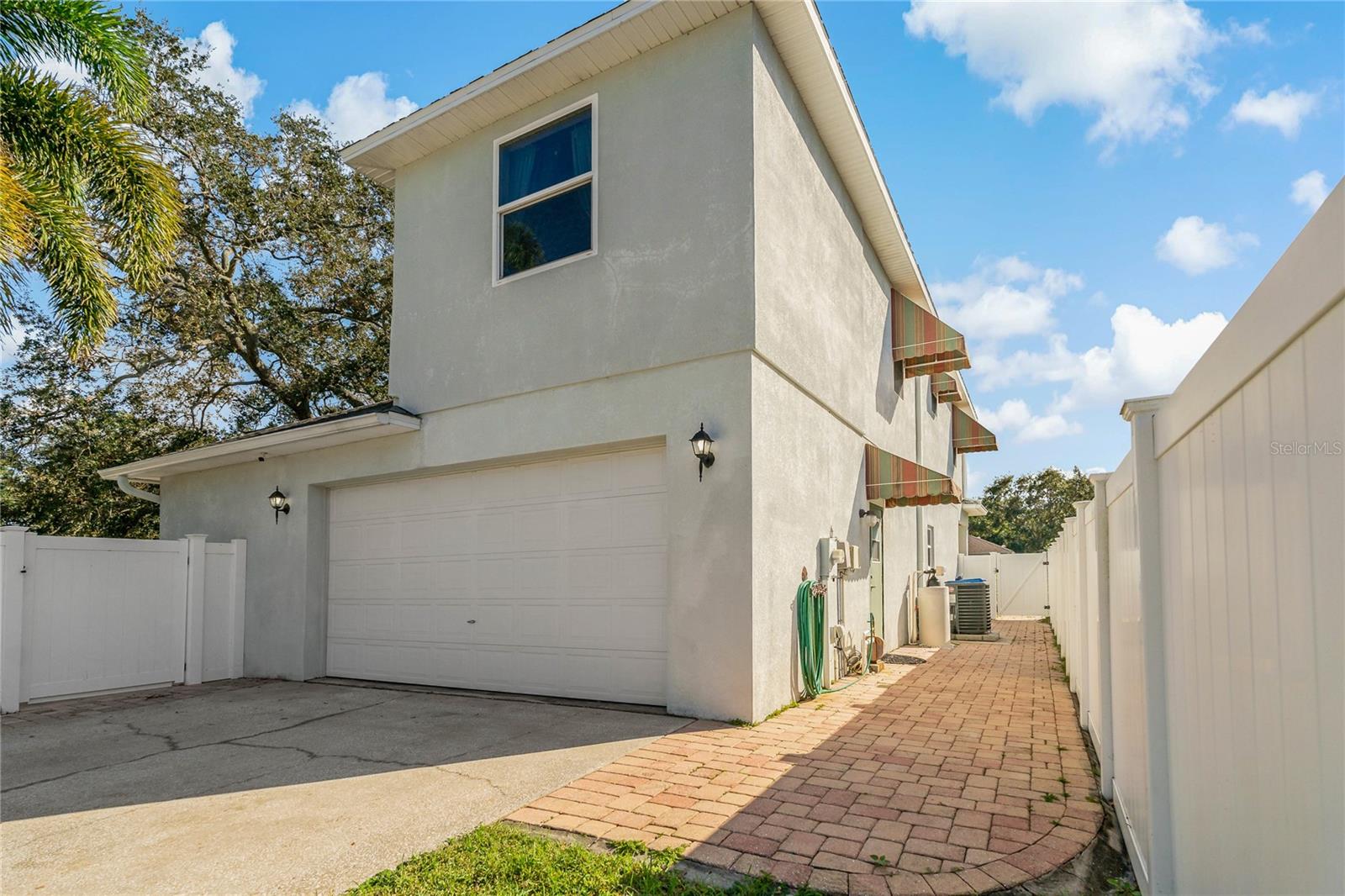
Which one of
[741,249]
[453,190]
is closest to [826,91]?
[741,249]

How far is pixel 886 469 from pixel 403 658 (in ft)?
23.8

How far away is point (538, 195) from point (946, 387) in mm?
12465

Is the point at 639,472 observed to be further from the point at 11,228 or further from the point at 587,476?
the point at 11,228

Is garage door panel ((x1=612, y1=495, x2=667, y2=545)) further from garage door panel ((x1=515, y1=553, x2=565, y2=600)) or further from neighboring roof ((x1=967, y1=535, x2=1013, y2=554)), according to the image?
neighboring roof ((x1=967, y1=535, x2=1013, y2=554))

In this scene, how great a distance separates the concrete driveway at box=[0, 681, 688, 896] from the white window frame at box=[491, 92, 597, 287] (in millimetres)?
4784

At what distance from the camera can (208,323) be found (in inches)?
658

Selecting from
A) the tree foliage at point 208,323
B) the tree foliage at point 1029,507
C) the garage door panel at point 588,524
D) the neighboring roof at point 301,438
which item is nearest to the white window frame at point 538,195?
the neighboring roof at point 301,438

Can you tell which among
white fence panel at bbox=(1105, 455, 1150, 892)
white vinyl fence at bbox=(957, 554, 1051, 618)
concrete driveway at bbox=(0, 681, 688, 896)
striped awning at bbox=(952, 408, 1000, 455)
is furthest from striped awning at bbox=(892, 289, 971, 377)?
white vinyl fence at bbox=(957, 554, 1051, 618)

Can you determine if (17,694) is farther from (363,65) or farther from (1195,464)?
(1195,464)

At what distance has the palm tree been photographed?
31.4ft

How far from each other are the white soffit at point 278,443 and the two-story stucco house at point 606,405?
2.9 inches

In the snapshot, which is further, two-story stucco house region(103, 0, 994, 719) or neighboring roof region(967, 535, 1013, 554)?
neighboring roof region(967, 535, 1013, 554)

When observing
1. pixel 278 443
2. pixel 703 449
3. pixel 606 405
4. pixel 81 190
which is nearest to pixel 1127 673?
pixel 703 449

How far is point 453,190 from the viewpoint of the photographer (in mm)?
10000
